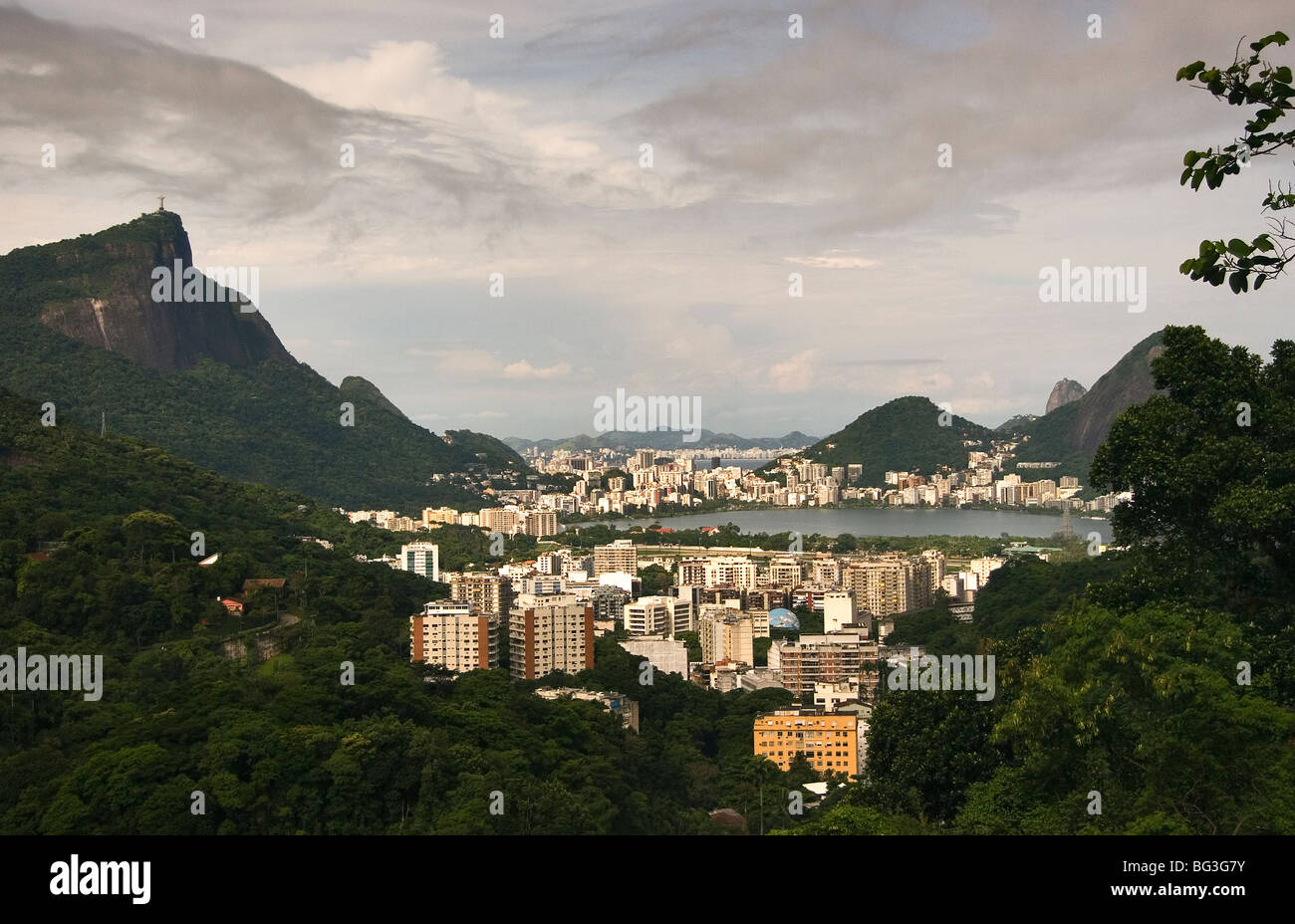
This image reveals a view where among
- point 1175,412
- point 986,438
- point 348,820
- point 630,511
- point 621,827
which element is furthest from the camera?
point 986,438

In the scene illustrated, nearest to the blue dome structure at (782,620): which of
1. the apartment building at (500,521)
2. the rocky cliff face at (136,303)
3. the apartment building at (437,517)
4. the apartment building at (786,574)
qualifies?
the apartment building at (786,574)

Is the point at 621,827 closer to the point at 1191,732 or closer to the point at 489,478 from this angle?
the point at 1191,732

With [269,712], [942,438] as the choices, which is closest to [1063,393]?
[942,438]

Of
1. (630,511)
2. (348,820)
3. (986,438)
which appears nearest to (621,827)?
(348,820)

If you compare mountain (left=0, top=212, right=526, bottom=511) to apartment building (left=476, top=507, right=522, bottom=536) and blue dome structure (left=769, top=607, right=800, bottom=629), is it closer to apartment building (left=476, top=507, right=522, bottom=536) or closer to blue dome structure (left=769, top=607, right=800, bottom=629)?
apartment building (left=476, top=507, right=522, bottom=536)

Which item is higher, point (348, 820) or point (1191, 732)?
point (1191, 732)

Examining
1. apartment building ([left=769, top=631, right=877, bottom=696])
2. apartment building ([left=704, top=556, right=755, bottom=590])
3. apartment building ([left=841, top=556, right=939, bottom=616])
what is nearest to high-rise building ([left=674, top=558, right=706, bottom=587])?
apartment building ([left=704, top=556, right=755, bottom=590])

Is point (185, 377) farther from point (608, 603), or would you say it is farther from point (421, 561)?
point (608, 603)
